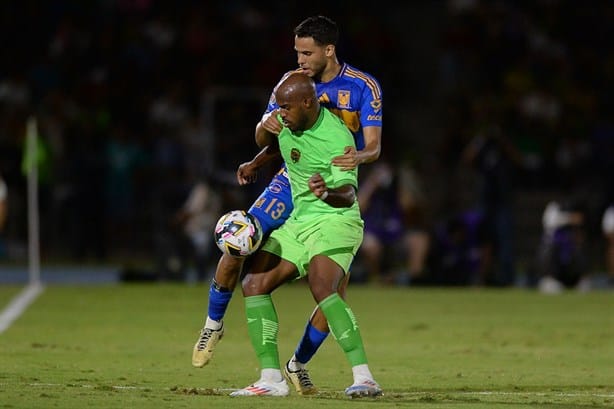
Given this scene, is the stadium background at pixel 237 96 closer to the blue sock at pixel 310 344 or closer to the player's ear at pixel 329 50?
the blue sock at pixel 310 344

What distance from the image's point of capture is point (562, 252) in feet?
69.7

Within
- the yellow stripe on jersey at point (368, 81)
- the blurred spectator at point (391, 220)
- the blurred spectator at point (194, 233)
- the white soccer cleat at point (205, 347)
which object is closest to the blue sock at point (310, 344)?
the white soccer cleat at point (205, 347)

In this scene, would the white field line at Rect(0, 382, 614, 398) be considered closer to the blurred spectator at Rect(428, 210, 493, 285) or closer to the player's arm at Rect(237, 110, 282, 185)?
the player's arm at Rect(237, 110, 282, 185)

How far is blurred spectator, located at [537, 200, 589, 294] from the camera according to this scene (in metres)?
21.2

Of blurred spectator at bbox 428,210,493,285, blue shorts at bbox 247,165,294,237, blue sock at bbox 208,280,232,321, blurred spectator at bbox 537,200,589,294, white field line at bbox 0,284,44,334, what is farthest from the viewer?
blurred spectator at bbox 428,210,493,285

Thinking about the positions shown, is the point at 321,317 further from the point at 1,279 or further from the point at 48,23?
the point at 48,23

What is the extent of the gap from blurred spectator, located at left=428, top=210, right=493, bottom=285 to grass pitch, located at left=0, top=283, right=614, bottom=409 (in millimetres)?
829

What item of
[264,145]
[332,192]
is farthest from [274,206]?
[332,192]

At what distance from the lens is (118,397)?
29.7 ft

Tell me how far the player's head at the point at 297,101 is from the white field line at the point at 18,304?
6094mm

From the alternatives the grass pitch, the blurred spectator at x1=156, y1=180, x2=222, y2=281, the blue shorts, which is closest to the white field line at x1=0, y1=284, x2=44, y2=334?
the grass pitch

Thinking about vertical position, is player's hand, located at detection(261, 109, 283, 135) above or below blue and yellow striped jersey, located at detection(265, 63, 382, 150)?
below

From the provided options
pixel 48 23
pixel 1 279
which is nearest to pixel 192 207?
pixel 1 279

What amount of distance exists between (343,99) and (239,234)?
113 centimetres
